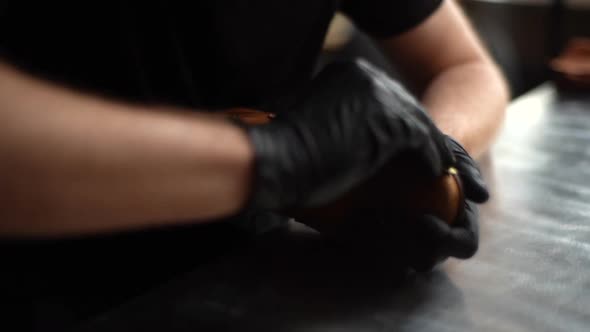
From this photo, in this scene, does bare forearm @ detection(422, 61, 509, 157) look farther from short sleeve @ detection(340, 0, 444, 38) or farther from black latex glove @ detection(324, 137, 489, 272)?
black latex glove @ detection(324, 137, 489, 272)

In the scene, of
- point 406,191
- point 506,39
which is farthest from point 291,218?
point 506,39

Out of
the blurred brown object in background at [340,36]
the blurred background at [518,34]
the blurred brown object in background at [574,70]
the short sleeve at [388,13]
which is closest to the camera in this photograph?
the short sleeve at [388,13]

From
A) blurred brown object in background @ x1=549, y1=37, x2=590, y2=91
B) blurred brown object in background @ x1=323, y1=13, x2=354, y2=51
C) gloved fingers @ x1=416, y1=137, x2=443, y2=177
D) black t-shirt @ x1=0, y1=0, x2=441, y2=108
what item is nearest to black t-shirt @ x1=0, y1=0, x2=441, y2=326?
black t-shirt @ x1=0, y1=0, x2=441, y2=108

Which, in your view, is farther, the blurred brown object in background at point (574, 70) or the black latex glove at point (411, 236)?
the blurred brown object in background at point (574, 70)

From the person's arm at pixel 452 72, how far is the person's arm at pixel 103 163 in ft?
1.66

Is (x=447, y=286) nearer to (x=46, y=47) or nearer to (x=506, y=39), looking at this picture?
(x=46, y=47)

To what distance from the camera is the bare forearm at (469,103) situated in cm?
102

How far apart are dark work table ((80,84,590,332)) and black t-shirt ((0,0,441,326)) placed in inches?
3.6

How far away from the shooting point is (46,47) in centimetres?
76

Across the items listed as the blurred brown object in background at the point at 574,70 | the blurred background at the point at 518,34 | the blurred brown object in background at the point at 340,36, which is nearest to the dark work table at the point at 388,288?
the blurred brown object in background at the point at 574,70

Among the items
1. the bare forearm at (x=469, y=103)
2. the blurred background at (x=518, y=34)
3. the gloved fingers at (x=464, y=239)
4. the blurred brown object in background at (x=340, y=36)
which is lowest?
the blurred background at (x=518, y=34)

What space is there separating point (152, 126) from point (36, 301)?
0.27 m

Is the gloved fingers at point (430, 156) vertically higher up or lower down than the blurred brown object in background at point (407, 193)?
higher up

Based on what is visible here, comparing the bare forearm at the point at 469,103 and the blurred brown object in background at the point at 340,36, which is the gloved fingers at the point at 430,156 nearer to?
the bare forearm at the point at 469,103
